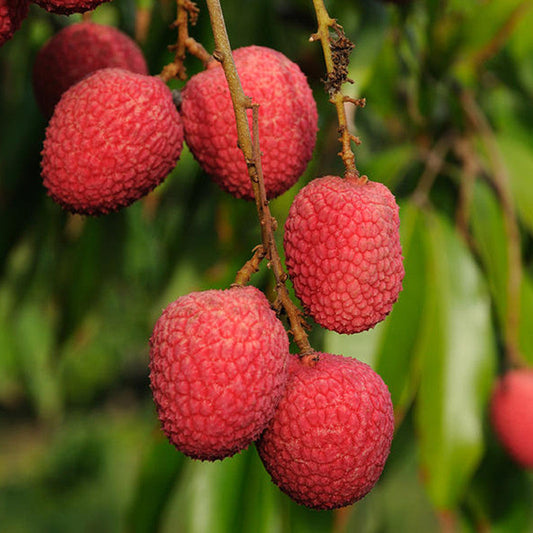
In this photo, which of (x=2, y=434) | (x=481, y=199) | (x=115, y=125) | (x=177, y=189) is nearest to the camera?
(x=115, y=125)

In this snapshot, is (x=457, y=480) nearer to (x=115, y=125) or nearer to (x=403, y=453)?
(x=403, y=453)

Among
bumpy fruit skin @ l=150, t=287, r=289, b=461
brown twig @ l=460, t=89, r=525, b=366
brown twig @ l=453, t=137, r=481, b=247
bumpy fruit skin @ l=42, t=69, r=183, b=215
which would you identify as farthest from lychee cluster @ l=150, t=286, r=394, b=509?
brown twig @ l=453, t=137, r=481, b=247

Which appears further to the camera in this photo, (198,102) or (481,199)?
(481,199)

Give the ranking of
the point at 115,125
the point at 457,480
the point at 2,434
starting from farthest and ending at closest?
1. the point at 2,434
2. the point at 457,480
3. the point at 115,125

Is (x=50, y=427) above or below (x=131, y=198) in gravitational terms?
below

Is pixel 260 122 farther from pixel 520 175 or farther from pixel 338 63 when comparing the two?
pixel 520 175

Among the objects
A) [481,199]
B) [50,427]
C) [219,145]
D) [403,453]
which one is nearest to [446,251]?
[481,199]

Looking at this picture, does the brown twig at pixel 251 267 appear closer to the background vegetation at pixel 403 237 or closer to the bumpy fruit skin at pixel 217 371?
the bumpy fruit skin at pixel 217 371

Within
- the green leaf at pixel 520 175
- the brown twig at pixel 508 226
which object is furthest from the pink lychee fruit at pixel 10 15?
the green leaf at pixel 520 175
